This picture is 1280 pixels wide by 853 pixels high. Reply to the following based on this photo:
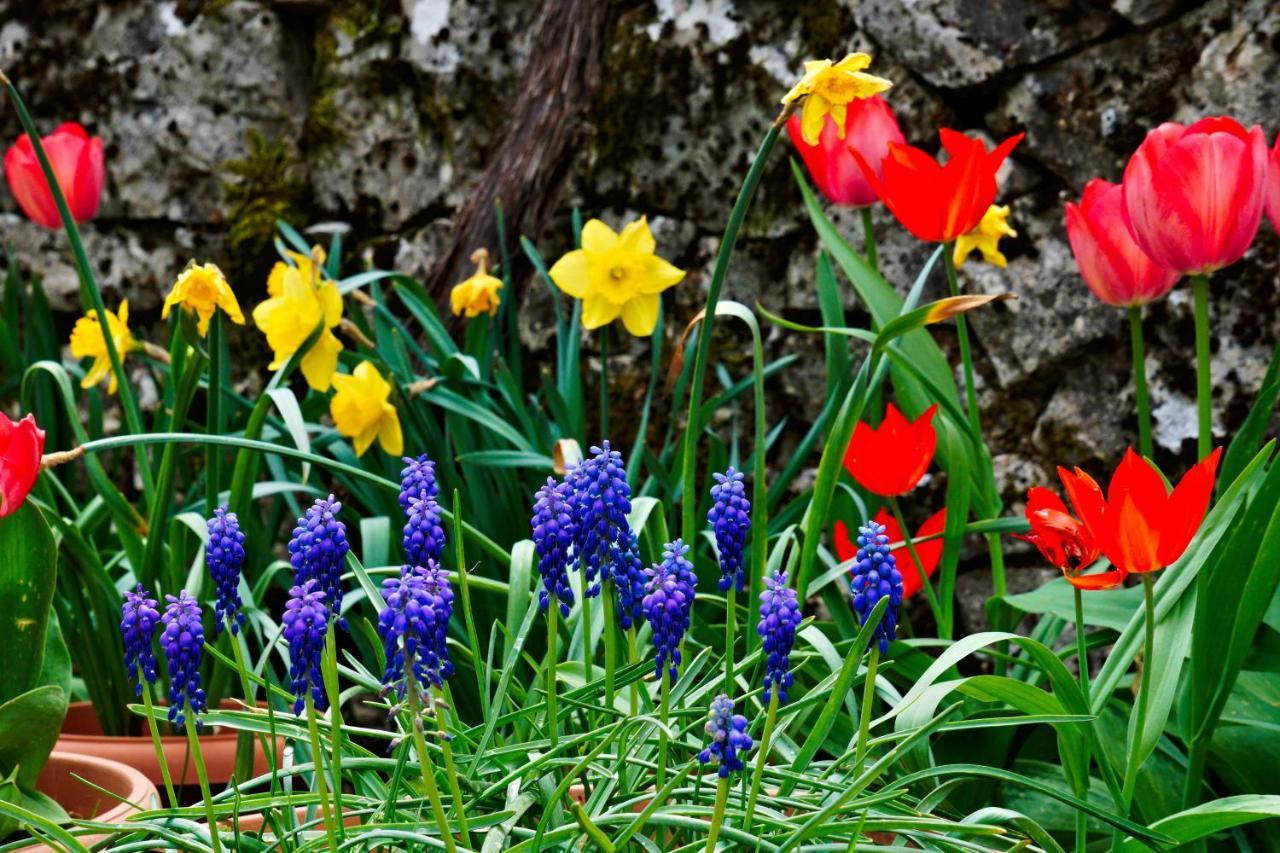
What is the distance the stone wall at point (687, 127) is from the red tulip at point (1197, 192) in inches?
27.1

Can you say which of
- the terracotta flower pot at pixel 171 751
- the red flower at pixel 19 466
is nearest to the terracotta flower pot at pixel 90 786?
the terracotta flower pot at pixel 171 751

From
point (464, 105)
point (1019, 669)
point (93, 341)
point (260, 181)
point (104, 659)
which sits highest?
point (464, 105)

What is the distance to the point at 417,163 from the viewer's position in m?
2.10

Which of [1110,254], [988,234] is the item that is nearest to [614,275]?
[988,234]

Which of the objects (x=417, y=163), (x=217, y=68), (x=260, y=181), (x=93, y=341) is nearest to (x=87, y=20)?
(x=217, y=68)

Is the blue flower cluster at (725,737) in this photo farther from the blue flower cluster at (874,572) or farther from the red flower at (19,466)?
the red flower at (19,466)

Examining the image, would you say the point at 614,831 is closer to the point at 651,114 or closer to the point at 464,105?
the point at 651,114

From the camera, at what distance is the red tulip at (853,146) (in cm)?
122

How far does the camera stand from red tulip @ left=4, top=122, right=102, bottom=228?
1.59 m

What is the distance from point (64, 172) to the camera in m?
1.60

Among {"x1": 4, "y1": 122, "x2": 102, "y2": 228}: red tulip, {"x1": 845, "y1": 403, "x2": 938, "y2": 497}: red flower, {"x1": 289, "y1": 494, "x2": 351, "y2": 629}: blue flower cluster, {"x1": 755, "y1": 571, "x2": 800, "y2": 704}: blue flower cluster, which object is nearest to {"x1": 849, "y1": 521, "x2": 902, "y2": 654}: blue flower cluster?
{"x1": 755, "y1": 571, "x2": 800, "y2": 704}: blue flower cluster

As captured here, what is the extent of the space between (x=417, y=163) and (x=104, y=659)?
1.05 meters

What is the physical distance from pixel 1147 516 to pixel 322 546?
1.58 feet

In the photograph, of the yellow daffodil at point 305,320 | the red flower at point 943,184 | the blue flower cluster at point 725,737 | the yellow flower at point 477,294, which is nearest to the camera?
the blue flower cluster at point 725,737
